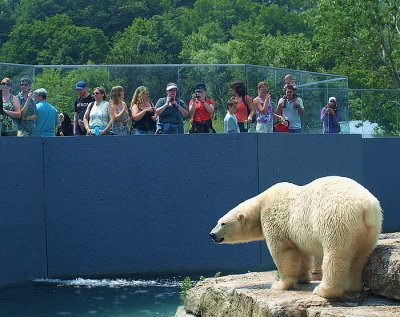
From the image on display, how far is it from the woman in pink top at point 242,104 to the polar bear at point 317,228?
17.7ft

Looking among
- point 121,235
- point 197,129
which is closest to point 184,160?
point 197,129

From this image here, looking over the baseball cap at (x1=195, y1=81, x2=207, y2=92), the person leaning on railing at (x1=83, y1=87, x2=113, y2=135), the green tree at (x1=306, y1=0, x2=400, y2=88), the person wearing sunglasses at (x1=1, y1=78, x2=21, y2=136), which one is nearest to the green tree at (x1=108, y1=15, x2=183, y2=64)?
the green tree at (x1=306, y1=0, x2=400, y2=88)

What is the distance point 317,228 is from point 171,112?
20.6 ft

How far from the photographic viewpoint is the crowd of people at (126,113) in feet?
39.8

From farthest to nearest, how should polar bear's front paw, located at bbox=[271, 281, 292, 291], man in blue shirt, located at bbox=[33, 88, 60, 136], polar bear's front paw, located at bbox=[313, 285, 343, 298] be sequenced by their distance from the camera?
1. man in blue shirt, located at bbox=[33, 88, 60, 136]
2. polar bear's front paw, located at bbox=[271, 281, 292, 291]
3. polar bear's front paw, located at bbox=[313, 285, 343, 298]

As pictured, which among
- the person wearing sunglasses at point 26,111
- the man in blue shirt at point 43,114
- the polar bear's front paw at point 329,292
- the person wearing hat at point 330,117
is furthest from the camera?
the person wearing hat at point 330,117

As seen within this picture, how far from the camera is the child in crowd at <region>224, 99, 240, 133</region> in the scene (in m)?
13.0

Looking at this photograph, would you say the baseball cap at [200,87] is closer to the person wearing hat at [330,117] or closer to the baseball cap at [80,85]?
the baseball cap at [80,85]

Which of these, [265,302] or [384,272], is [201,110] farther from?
[384,272]

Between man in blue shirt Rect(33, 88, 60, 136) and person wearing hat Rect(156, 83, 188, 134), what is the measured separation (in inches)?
62.4

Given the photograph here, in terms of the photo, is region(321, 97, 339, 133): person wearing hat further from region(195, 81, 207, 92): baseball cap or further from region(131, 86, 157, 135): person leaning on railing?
region(131, 86, 157, 135): person leaning on railing

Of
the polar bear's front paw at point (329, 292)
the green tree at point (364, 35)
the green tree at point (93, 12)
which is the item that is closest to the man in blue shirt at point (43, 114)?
the polar bear's front paw at point (329, 292)

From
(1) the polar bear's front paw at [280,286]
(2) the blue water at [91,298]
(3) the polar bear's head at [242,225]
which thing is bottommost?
(2) the blue water at [91,298]

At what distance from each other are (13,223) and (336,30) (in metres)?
22.0
